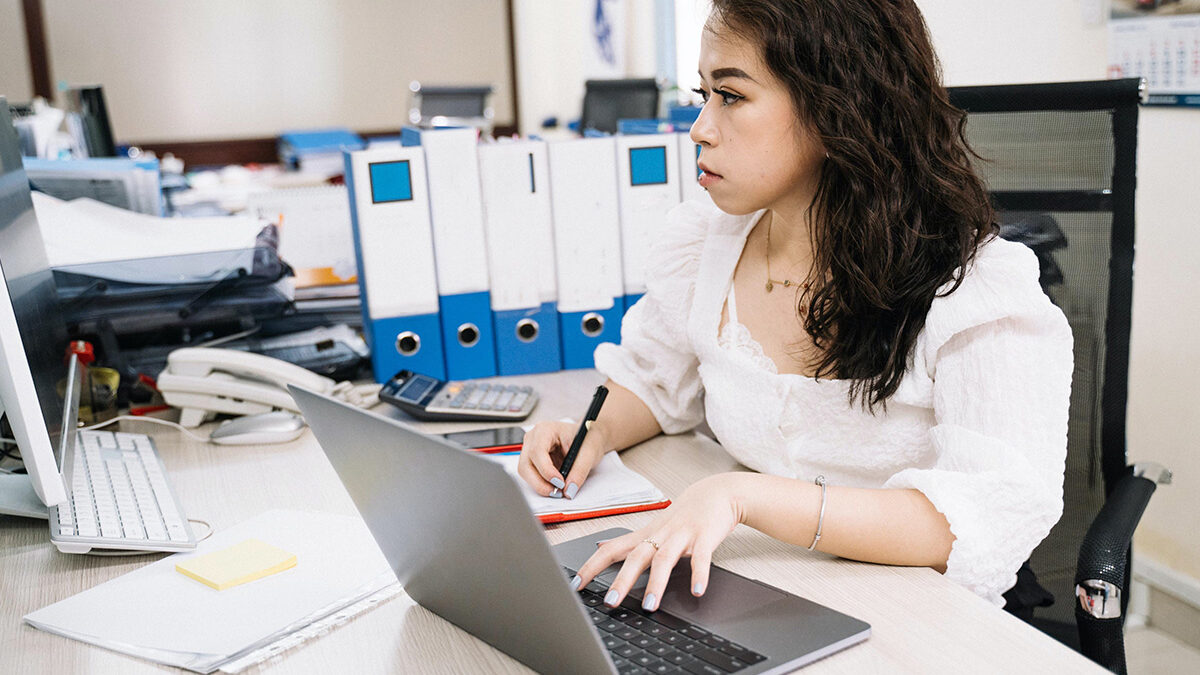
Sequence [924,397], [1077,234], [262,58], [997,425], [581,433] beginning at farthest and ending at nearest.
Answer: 1. [262,58]
2. [1077,234]
3. [581,433]
4. [924,397]
5. [997,425]

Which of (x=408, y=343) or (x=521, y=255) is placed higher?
(x=521, y=255)

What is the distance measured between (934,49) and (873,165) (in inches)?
5.6

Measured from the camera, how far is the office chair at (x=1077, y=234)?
4.14ft

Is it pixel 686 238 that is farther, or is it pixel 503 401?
pixel 503 401

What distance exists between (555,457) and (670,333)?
0.79 feet

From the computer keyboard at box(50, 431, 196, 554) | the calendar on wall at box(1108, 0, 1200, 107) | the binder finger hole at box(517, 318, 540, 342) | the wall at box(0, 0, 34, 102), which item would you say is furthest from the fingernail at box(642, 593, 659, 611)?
the wall at box(0, 0, 34, 102)

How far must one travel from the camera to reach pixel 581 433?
1160 millimetres

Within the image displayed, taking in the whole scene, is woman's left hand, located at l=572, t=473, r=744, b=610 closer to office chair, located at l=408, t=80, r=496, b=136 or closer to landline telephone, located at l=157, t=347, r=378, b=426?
landline telephone, located at l=157, t=347, r=378, b=426

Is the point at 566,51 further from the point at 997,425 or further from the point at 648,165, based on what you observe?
the point at 997,425

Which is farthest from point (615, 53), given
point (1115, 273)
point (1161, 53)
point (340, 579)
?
point (340, 579)

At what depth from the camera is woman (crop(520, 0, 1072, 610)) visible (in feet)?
3.00

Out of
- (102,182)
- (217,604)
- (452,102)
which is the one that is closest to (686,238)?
(217,604)

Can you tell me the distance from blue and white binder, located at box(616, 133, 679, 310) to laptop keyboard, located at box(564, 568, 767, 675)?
90 centimetres

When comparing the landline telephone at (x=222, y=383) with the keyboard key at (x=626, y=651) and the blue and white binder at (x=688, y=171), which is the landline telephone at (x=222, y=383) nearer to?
the blue and white binder at (x=688, y=171)
